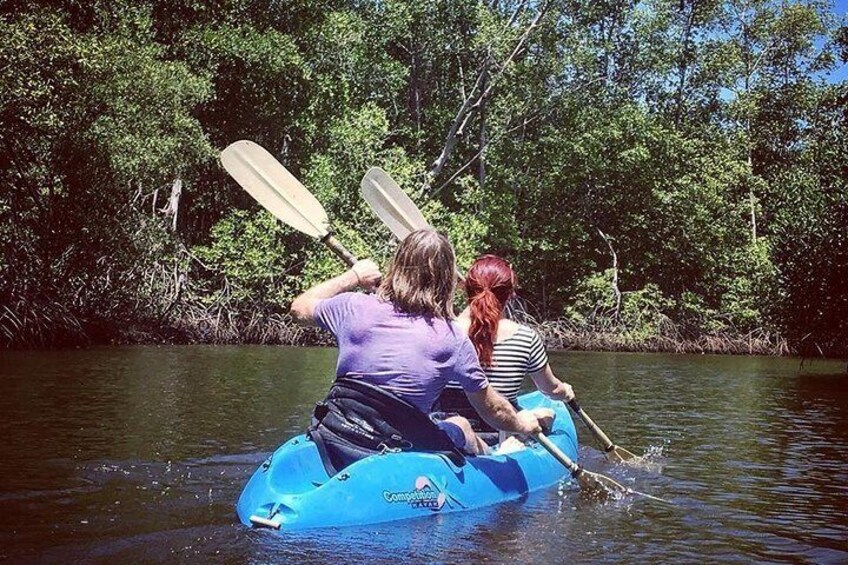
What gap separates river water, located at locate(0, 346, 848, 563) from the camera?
15.6 ft

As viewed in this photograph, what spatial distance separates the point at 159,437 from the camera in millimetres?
8023

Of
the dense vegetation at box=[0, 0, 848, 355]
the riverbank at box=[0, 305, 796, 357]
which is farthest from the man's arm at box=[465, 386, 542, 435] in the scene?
the dense vegetation at box=[0, 0, 848, 355]

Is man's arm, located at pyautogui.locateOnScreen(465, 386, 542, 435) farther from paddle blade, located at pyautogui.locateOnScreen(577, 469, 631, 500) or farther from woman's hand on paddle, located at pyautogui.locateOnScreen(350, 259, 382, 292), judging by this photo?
paddle blade, located at pyautogui.locateOnScreen(577, 469, 631, 500)

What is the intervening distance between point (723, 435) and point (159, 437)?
16.3ft

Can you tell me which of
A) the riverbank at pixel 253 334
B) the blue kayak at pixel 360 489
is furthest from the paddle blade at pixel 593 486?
the riverbank at pixel 253 334

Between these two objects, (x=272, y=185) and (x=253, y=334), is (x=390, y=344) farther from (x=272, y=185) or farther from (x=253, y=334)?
(x=253, y=334)

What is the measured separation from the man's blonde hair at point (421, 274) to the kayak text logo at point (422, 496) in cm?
89

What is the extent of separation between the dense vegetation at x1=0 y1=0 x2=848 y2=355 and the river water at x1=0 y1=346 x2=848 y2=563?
4.61 m

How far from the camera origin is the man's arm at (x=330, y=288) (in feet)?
Result: 16.6

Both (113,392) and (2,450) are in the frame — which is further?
(113,392)

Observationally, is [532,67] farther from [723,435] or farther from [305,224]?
[305,224]

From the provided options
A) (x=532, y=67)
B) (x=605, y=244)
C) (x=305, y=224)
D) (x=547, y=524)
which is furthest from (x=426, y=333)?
(x=605, y=244)

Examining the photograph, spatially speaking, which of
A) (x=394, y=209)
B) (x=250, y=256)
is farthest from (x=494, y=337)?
(x=250, y=256)

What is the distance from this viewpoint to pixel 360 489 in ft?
16.5
